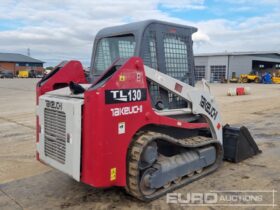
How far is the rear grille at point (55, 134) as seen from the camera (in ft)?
13.0

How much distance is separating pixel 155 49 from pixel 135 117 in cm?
123

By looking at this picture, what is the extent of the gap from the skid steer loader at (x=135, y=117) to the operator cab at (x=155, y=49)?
15mm

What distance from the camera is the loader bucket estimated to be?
19.2ft

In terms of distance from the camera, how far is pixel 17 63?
8031 cm

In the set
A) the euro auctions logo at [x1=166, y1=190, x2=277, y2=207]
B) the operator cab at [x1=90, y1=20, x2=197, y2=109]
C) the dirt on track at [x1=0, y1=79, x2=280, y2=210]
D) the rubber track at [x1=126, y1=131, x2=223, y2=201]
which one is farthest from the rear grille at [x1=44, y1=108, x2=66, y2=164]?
the euro auctions logo at [x1=166, y1=190, x2=277, y2=207]

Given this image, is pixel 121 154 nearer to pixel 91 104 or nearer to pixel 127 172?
pixel 127 172

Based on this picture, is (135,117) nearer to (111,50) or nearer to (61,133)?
(61,133)

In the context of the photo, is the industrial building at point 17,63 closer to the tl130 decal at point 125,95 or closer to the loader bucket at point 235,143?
the loader bucket at point 235,143

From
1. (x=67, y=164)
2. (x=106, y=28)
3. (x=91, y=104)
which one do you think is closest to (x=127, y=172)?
(x=67, y=164)

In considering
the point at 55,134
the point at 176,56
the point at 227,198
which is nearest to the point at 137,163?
the point at 55,134

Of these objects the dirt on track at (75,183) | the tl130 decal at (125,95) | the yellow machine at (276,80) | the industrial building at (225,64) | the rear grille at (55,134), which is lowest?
the dirt on track at (75,183)

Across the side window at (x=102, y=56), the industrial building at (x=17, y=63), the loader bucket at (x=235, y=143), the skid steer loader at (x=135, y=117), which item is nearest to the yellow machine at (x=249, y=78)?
the loader bucket at (x=235, y=143)

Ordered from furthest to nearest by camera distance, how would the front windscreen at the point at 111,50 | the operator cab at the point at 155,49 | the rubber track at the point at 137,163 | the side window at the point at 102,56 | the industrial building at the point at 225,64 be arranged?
the industrial building at the point at 225,64
the side window at the point at 102,56
the front windscreen at the point at 111,50
the operator cab at the point at 155,49
the rubber track at the point at 137,163

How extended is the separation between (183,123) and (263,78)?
4329 cm
